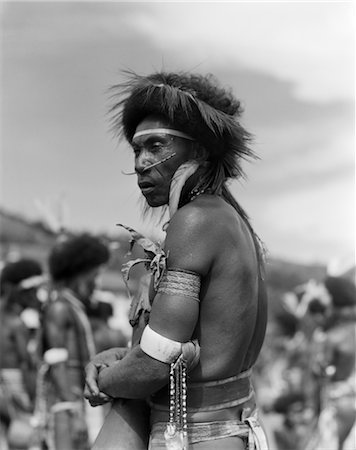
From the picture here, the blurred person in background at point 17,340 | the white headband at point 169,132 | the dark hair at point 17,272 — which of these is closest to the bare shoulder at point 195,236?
the white headband at point 169,132

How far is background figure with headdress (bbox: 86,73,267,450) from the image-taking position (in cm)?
302

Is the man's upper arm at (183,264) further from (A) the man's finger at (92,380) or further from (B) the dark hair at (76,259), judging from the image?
(B) the dark hair at (76,259)

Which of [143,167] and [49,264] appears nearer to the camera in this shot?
[143,167]

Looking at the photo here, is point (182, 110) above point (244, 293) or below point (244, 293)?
above

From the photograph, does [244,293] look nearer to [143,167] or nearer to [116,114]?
[143,167]

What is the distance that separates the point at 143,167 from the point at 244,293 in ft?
2.09

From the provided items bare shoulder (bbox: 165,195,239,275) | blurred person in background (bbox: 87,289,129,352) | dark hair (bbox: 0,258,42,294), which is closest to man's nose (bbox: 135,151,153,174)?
bare shoulder (bbox: 165,195,239,275)

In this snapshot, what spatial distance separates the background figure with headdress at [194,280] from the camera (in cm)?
302

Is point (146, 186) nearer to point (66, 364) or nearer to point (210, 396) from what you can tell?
point (210, 396)

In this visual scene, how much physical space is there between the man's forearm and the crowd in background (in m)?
2.85


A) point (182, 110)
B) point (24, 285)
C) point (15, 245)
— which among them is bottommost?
point (182, 110)

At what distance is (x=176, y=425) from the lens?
3057mm

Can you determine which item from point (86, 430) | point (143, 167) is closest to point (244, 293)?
point (143, 167)

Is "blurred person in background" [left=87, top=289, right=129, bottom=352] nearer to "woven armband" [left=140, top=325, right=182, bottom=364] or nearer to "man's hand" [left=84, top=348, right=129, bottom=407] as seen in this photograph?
"man's hand" [left=84, top=348, right=129, bottom=407]
